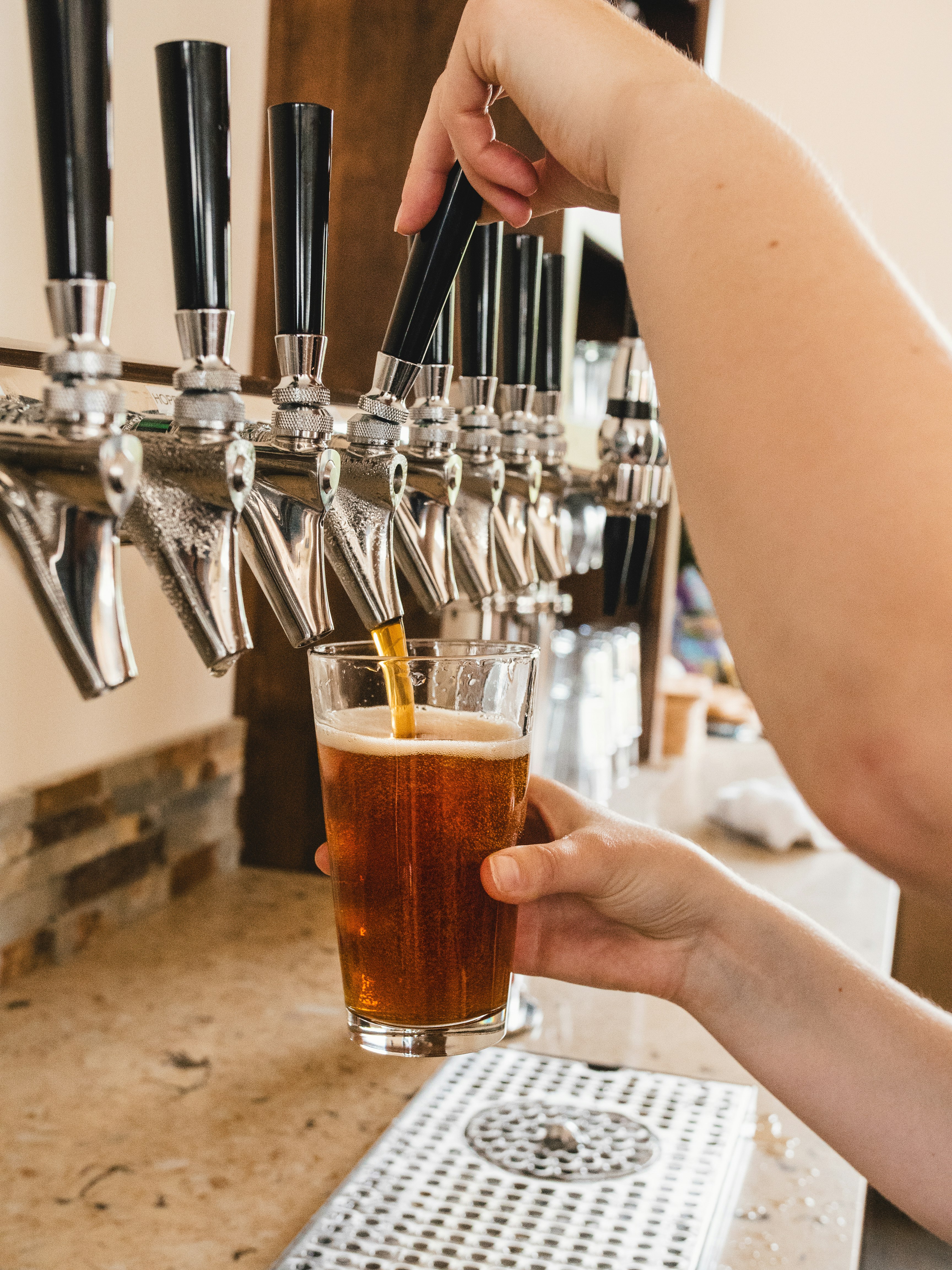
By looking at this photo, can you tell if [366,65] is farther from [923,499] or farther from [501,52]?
[923,499]

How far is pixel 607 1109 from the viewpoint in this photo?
41.9 inches

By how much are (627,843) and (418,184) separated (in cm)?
46

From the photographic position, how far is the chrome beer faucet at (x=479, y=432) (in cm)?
78

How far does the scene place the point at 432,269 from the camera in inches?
27.2

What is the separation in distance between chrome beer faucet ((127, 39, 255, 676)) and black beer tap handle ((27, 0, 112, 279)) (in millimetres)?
57

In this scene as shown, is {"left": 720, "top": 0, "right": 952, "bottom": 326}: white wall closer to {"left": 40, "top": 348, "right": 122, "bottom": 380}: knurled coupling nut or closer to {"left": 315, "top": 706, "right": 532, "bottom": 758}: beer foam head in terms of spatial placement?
{"left": 315, "top": 706, "right": 532, "bottom": 758}: beer foam head

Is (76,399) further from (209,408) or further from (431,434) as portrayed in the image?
(431,434)

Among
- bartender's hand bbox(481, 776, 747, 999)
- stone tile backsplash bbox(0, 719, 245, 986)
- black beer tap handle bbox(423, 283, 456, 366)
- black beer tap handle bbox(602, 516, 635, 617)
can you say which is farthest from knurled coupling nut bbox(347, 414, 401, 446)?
stone tile backsplash bbox(0, 719, 245, 986)

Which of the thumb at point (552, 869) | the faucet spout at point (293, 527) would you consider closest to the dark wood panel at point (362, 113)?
the thumb at point (552, 869)

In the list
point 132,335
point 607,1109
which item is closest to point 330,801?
point 607,1109

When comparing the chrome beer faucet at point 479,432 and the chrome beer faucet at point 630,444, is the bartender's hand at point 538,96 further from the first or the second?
the chrome beer faucet at point 630,444

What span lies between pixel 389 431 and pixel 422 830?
22 centimetres

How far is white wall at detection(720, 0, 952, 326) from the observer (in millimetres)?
3619

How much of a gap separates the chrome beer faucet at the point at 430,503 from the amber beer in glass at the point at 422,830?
0.04m
